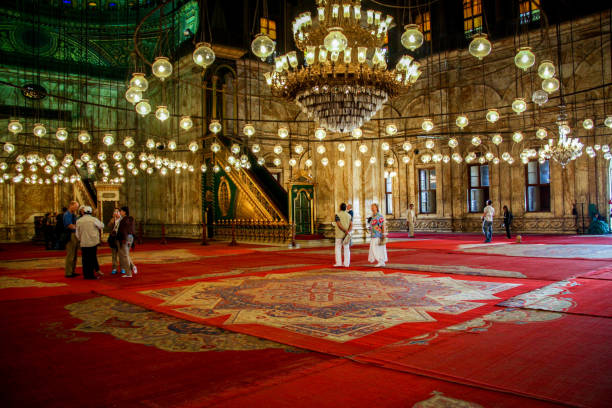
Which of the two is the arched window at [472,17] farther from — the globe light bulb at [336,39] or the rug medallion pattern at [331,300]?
the globe light bulb at [336,39]

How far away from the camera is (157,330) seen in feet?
11.9

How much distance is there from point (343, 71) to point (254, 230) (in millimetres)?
7106

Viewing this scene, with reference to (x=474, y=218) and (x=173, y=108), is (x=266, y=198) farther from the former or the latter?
(x=474, y=218)

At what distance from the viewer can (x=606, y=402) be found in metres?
2.07

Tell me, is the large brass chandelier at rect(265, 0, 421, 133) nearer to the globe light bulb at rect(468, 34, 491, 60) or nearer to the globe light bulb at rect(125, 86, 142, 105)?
the globe light bulb at rect(468, 34, 491, 60)

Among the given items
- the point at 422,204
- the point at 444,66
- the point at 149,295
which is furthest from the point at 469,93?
the point at 149,295

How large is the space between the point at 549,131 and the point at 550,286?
451 inches

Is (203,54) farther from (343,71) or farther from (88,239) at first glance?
(343,71)

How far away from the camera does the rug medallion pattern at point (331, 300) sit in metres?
3.73

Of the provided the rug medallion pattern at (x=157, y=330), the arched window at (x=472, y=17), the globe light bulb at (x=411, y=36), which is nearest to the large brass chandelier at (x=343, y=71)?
the globe light bulb at (x=411, y=36)

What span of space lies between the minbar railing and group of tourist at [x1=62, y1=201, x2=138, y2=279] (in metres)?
5.72

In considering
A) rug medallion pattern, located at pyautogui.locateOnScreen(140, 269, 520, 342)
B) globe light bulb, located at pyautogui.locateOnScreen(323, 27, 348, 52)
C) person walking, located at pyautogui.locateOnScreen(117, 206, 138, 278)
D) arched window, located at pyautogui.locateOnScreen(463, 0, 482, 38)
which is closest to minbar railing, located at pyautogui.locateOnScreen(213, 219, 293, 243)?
person walking, located at pyautogui.locateOnScreen(117, 206, 138, 278)

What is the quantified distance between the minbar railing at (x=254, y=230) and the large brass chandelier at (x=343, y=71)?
4440 millimetres

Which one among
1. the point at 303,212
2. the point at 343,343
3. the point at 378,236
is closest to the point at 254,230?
the point at 303,212
